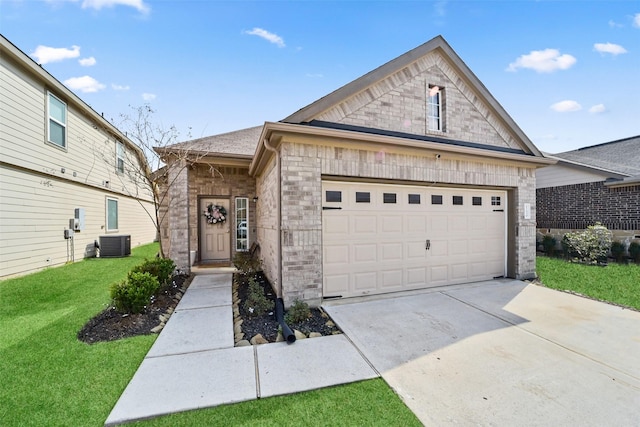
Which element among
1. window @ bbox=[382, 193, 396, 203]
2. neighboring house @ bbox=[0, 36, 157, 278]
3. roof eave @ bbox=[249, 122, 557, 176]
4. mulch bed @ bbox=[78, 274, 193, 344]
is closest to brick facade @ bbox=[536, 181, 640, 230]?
roof eave @ bbox=[249, 122, 557, 176]

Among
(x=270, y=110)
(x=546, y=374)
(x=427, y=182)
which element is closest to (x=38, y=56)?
(x=270, y=110)

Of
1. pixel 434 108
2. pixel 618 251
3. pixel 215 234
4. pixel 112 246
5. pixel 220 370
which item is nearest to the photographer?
pixel 220 370

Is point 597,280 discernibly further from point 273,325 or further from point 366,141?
point 273,325

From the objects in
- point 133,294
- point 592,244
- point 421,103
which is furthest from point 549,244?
point 133,294

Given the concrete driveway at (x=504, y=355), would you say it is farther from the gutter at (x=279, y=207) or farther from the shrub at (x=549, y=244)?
the shrub at (x=549, y=244)

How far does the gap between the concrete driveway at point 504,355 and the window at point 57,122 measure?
9997 millimetres

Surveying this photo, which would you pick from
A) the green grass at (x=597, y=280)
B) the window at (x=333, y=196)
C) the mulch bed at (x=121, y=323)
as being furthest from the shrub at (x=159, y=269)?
the green grass at (x=597, y=280)

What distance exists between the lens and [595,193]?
10.2m

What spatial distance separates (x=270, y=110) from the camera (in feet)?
30.0

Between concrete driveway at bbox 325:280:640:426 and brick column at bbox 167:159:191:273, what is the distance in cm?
463

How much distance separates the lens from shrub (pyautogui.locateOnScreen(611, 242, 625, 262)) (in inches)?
348

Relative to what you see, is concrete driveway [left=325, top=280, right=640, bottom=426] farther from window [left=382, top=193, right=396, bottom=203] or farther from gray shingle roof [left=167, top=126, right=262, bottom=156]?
gray shingle roof [left=167, top=126, right=262, bottom=156]

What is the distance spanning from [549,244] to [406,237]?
864 cm

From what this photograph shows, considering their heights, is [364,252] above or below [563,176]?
below
